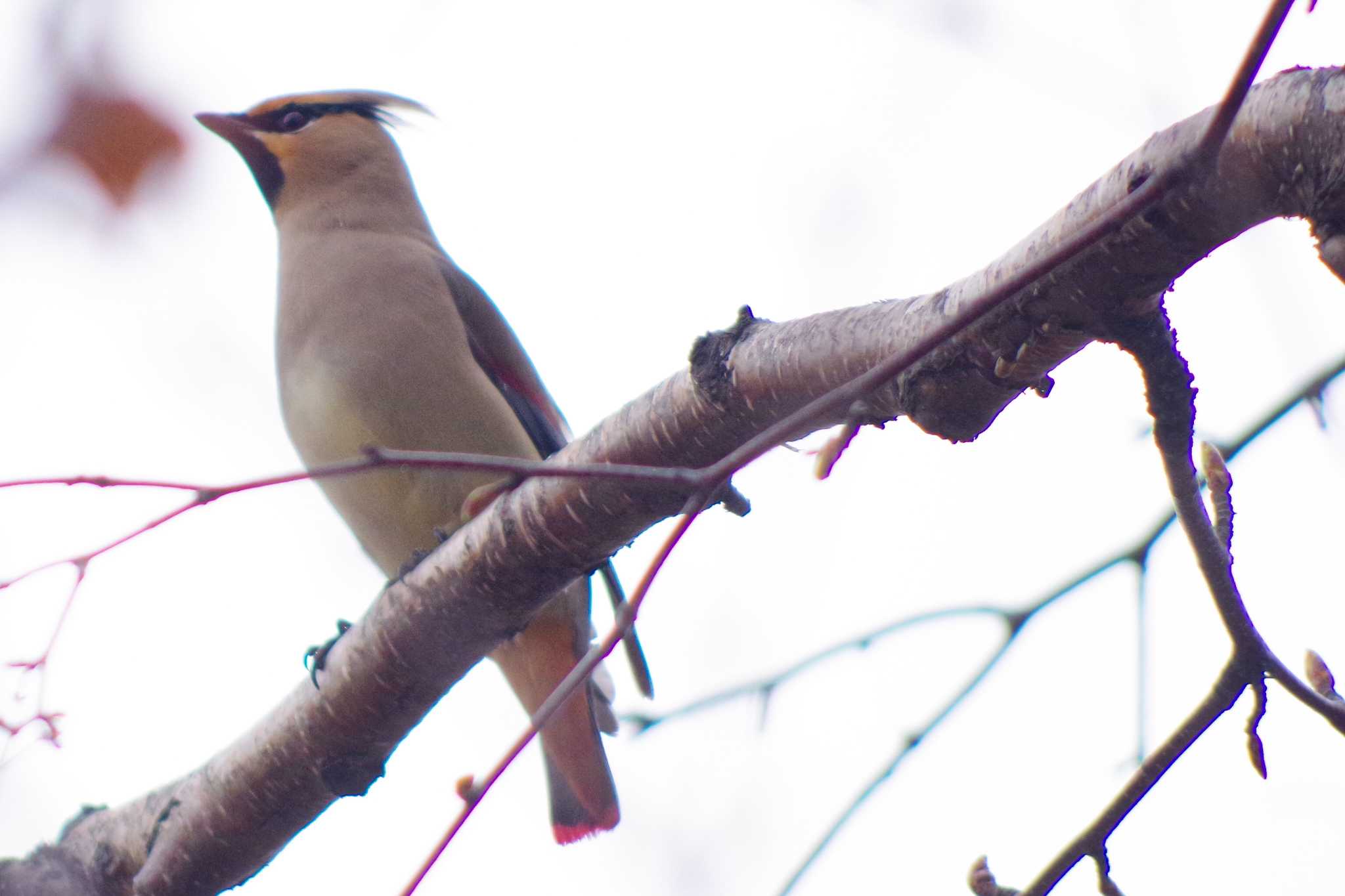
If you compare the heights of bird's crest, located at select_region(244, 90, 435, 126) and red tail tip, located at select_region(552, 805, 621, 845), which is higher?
bird's crest, located at select_region(244, 90, 435, 126)

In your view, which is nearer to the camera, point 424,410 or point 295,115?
point 424,410

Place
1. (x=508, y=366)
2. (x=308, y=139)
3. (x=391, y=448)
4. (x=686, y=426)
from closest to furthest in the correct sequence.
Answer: (x=686, y=426) < (x=391, y=448) < (x=508, y=366) < (x=308, y=139)

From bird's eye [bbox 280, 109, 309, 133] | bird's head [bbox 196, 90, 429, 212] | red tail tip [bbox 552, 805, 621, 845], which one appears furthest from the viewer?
bird's eye [bbox 280, 109, 309, 133]

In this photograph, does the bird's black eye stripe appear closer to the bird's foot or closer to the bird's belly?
the bird's belly

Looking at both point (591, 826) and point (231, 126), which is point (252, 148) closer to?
point (231, 126)

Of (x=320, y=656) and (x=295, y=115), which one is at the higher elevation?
(x=295, y=115)

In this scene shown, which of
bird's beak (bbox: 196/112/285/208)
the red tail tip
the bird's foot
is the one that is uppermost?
bird's beak (bbox: 196/112/285/208)

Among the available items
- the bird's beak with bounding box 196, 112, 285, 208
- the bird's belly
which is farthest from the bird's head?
the bird's belly

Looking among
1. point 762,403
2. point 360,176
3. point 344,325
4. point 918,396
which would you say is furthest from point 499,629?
point 360,176

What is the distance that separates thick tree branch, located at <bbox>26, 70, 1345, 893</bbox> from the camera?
1.57m

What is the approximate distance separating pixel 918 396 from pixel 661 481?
2.52ft

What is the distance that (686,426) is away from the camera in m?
→ 2.21

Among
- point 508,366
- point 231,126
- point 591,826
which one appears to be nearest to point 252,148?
point 231,126

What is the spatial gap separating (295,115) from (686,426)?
10.5 feet
